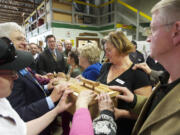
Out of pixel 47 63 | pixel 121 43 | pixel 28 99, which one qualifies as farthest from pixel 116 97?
pixel 47 63

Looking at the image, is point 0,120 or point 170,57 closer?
point 0,120

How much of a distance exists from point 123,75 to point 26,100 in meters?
0.93

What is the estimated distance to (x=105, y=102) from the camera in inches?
28.2

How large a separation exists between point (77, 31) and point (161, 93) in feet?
19.9

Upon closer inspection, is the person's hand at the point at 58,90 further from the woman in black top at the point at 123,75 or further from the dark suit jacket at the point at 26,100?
the woman in black top at the point at 123,75

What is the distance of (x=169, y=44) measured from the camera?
1.89 feet

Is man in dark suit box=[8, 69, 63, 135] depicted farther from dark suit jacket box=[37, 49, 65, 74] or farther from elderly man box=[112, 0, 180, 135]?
dark suit jacket box=[37, 49, 65, 74]

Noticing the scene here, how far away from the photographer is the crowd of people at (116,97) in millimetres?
527

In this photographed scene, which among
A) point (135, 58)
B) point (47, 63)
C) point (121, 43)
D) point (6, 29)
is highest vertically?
point (6, 29)

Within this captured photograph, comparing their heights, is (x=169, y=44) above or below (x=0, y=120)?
above

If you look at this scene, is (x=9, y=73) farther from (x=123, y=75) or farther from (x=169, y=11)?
(x=123, y=75)

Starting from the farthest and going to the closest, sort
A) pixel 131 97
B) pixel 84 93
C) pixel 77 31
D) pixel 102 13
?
1. pixel 102 13
2. pixel 77 31
3. pixel 131 97
4. pixel 84 93

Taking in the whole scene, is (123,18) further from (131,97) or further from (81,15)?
(131,97)

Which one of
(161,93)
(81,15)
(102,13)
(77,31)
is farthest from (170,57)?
(102,13)
